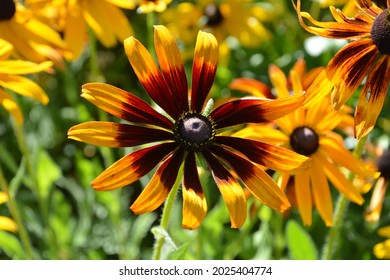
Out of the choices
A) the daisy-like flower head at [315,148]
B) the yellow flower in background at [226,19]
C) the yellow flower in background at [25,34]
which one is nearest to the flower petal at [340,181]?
the daisy-like flower head at [315,148]

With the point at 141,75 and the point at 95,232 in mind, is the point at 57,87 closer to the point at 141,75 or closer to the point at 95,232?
the point at 95,232

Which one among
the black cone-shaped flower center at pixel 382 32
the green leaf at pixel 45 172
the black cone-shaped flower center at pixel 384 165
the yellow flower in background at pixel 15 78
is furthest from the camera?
the green leaf at pixel 45 172

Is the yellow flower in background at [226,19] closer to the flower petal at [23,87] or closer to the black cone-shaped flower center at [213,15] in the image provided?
the black cone-shaped flower center at [213,15]

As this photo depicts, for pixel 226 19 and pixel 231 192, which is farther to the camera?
pixel 226 19

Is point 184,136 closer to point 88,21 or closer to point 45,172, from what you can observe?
point 88,21

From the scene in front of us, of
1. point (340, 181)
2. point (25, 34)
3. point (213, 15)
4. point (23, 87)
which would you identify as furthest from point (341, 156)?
point (213, 15)

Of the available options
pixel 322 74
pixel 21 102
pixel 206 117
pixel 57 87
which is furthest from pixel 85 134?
pixel 57 87

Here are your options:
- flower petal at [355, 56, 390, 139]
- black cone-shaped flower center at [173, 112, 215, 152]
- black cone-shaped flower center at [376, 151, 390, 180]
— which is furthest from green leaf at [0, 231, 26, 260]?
black cone-shaped flower center at [376, 151, 390, 180]
